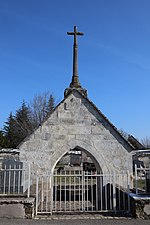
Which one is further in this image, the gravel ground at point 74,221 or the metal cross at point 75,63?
the metal cross at point 75,63

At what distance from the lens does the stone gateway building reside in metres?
9.07

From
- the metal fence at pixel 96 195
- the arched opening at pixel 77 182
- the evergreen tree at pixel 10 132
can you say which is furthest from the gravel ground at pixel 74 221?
the evergreen tree at pixel 10 132

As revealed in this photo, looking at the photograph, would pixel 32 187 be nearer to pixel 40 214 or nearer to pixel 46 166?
pixel 46 166

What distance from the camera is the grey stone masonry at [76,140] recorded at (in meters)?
9.07

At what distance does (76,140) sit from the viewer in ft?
30.7

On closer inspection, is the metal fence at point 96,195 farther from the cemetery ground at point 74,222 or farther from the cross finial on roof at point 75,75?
the cross finial on roof at point 75,75

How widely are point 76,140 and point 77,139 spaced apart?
57 millimetres

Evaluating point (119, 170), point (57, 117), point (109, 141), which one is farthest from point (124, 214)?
point (57, 117)

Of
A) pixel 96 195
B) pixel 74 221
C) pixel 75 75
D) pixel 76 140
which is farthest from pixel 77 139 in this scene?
pixel 74 221

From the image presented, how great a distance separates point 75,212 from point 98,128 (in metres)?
3.41

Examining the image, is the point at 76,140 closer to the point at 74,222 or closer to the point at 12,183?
the point at 12,183

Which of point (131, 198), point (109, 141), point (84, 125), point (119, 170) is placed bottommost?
point (131, 198)

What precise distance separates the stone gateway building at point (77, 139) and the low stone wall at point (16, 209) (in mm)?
2406

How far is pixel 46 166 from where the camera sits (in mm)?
8992
